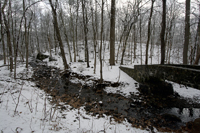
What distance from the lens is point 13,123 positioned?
2676 millimetres

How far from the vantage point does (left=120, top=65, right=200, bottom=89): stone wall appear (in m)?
4.03

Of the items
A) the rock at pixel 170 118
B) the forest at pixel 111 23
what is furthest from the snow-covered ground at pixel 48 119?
the forest at pixel 111 23

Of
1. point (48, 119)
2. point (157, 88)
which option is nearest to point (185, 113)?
point (157, 88)

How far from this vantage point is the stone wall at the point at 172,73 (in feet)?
13.2

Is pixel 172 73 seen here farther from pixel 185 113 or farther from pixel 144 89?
pixel 144 89

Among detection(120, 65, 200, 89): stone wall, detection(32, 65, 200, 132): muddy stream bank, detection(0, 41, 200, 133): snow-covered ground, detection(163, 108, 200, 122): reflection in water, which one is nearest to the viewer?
detection(0, 41, 200, 133): snow-covered ground

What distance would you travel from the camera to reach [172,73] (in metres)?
5.13

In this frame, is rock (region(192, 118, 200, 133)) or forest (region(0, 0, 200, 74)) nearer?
rock (region(192, 118, 200, 133))

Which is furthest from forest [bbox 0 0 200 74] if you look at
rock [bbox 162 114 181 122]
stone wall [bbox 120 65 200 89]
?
rock [bbox 162 114 181 122]

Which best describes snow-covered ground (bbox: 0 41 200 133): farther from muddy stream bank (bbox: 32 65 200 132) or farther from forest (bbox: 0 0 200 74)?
forest (bbox: 0 0 200 74)

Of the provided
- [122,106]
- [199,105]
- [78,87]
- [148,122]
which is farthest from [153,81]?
[78,87]

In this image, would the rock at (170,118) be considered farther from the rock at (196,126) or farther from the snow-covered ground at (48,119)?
the snow-covered ground at (48,119)

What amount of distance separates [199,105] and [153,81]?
2506mm

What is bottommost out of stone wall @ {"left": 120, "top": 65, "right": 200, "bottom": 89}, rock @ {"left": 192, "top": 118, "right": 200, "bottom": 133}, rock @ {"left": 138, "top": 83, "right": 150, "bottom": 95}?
rock @ {"left": 192, "top": 118, "right": 200, "bottom": 133}
